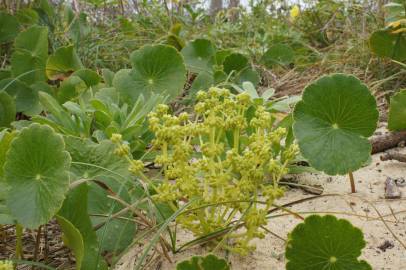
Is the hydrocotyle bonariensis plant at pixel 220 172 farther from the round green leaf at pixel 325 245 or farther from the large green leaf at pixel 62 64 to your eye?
the large green leaf at pixel 62 64

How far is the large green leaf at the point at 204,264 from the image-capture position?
31.3 inches

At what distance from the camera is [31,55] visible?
1993mm

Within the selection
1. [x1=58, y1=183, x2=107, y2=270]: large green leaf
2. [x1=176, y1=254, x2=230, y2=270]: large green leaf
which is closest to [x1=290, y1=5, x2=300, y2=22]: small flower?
[x1=58, y1=183, x2=107, y2=270]: large green leaf

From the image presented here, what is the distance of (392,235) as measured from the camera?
1.06 meters

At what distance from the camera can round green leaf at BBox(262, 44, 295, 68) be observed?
2635mm

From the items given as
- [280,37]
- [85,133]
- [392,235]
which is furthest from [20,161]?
[280,37]

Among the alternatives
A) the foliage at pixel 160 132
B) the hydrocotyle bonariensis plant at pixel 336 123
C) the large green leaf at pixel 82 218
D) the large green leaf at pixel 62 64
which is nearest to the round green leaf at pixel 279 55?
the foliage at pixel 160 132

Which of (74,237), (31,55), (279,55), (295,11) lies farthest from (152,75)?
(295,11)

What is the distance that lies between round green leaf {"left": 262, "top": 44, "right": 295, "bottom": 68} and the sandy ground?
1.30 meters

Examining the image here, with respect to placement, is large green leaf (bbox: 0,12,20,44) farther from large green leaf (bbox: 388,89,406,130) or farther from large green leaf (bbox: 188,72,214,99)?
large green leaf (bbox: 388,89,406,130)

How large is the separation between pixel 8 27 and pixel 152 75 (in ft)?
3.00

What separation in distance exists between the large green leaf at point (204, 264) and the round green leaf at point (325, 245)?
0.13 meters

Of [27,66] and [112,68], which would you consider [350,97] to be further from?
[112,68]

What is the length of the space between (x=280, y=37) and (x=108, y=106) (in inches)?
77.7
